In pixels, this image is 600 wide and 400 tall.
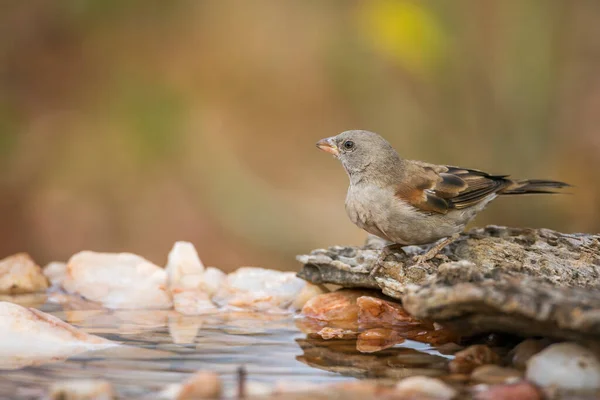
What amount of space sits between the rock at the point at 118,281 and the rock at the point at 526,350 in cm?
179

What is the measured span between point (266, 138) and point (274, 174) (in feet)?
1.71

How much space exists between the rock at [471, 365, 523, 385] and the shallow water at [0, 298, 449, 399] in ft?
0.51

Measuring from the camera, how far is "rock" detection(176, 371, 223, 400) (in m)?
2.23

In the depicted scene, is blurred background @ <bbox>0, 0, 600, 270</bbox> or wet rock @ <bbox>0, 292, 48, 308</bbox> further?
blurred background @ <bbox>0, 0, 600, 270</bbox>

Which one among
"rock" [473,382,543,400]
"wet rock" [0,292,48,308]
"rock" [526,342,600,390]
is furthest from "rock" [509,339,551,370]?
"wet rock" [0,292,48,308]

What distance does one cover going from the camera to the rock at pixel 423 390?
2266 millimetres

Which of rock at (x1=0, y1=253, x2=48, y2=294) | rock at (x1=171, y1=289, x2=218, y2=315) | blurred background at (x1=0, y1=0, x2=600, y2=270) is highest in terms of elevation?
blurred background at (x1=0, y1=0, x2=600, y2=270)

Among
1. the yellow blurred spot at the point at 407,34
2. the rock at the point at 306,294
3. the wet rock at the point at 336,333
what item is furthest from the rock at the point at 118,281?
the yellow blurred spot at the point at 407,34

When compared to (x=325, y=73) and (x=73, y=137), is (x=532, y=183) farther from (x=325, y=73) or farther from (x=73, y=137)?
(x=73, y=137)

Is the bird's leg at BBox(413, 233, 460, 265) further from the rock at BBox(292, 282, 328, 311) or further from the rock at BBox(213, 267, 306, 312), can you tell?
the rock at BBox(213, 267, 306, 312)

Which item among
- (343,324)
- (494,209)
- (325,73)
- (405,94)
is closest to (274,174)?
(325,73)

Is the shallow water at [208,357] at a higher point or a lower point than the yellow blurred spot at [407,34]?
lower

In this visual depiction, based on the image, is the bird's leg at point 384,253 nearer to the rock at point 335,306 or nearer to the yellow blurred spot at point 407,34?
the rock at point 335,306

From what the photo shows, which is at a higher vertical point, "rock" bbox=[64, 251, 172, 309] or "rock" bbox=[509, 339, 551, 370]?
"rock" bbox=[64, 251, 172, 309]
